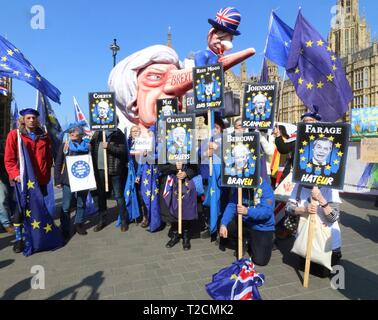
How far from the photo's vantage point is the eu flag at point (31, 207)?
13.8ft

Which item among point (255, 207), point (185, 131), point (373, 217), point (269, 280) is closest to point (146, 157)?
point (185, 131)

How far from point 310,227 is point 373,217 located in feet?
14.3

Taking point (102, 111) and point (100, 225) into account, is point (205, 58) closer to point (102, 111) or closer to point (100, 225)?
point (102, 111)

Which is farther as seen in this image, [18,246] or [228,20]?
[228,20]

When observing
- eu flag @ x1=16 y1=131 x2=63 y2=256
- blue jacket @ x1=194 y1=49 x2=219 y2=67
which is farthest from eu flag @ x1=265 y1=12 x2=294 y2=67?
eu flag @ x1=16 y1=131 x2=63 y2=256

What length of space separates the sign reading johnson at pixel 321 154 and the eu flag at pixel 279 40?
302 centimetres

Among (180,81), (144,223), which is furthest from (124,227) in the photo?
(180,81)

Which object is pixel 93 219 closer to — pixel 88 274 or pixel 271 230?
pixel 88 274

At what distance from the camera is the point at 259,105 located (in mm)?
4621

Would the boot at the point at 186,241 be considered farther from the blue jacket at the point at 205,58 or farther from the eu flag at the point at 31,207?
the blue jacket at the point at 205,58

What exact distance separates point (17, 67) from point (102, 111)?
57.5 inches

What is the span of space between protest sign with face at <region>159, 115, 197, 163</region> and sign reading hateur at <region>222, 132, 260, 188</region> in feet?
2.60

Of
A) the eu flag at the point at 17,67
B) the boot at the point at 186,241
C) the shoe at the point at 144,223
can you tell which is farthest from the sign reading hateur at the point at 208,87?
the eu flag at the point at 17,67
